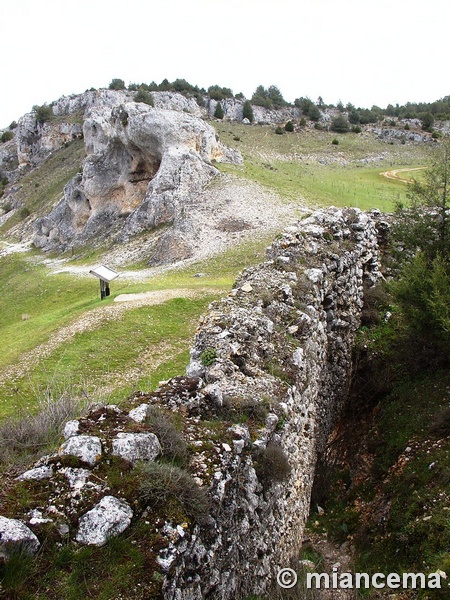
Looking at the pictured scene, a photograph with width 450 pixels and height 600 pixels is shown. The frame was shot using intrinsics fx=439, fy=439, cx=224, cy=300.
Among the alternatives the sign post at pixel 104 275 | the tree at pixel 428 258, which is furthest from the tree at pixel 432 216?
the sign post at pixel 104 275

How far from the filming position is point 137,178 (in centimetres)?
3819

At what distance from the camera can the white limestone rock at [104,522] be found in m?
4.00

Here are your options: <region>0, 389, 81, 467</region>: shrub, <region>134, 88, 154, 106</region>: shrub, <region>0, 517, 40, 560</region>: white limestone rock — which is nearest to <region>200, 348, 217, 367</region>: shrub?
<region>0, 389, 81, 467</region>: shrub

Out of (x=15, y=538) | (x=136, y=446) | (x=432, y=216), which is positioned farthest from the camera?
(x=432, y=216)

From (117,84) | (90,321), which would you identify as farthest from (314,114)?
(90,321)

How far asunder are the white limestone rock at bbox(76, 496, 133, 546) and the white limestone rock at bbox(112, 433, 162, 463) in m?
0.60

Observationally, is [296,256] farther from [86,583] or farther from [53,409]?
[86,583]

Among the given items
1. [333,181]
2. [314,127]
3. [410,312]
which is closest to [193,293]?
[410,312]

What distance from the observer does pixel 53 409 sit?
7609mm

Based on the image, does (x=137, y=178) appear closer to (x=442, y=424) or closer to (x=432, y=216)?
(x=432, y=216)

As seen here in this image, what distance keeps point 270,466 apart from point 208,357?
7.21 feet

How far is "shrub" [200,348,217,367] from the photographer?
7.56 m

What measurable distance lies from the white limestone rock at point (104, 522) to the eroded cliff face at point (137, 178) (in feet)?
96.1

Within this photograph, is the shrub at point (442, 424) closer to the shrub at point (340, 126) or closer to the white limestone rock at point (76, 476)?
the white limestone rock at point (76, 476)
